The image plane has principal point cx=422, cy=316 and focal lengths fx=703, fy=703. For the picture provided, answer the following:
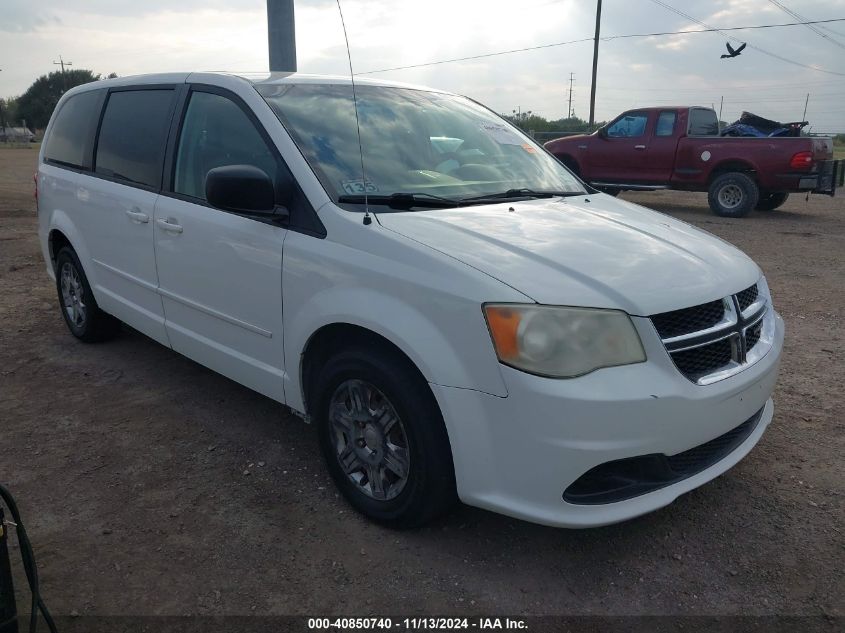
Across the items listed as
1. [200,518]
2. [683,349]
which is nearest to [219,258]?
[200,518]

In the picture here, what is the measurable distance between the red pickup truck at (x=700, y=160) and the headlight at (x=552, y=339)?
30.0 feet

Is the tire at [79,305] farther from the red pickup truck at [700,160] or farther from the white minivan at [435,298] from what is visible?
the red pickup truck at [700,160]

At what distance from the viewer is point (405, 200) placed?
9.94 ft

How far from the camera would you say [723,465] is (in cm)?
271

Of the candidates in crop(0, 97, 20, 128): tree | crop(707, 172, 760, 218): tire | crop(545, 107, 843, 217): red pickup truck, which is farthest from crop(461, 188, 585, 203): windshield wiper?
crop(0, 97, 20, 128): tree

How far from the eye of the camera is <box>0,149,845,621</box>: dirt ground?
2514 mm

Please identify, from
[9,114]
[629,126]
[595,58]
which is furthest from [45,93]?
[629,126]

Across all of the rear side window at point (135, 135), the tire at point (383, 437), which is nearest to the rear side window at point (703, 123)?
the rear side window at point (135, 135)

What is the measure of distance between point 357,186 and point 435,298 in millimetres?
834

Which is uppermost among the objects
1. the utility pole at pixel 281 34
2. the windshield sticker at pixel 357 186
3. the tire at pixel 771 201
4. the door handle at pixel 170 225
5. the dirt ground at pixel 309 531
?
the utility pole at pixel 281 34

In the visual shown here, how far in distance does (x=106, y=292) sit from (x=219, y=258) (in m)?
1.63

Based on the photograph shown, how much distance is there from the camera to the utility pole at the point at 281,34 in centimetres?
726

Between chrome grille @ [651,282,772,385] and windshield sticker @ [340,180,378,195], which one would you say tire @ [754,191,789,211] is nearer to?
chrome grille @ [651,282,772,385]

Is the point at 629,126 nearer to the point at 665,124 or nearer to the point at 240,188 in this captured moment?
the point at 665,124
